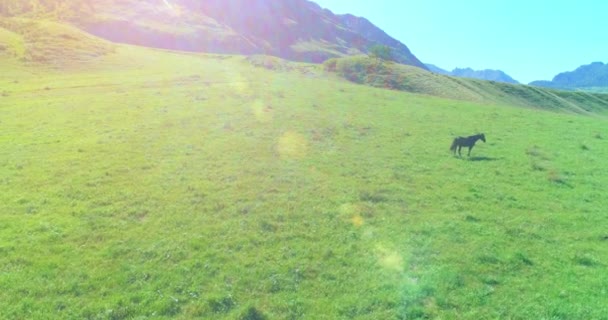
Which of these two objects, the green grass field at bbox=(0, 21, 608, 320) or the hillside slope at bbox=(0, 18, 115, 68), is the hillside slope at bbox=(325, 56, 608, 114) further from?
the hillside slope at bbox=(0, 18, 115, 68)

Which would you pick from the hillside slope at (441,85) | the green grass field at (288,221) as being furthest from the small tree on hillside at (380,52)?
the green grass field at (288,221)

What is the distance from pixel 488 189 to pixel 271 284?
16550 mm

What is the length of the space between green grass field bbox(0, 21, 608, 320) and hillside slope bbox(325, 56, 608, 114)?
48.8 meters

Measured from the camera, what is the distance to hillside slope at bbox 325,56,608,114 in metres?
89.7

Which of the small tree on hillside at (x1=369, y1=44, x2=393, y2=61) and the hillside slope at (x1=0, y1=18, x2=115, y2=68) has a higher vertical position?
the small tree on hillside at (x1=369, y1=44, x2=393, y2=61)

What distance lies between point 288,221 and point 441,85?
82.3 meters

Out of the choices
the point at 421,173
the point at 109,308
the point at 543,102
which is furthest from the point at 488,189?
the point at 543,102

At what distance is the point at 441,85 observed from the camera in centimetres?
9325

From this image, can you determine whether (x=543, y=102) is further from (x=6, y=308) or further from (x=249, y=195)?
(x=6, y=308)

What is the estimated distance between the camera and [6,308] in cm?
1262

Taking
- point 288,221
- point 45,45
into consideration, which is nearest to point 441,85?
point 288,221

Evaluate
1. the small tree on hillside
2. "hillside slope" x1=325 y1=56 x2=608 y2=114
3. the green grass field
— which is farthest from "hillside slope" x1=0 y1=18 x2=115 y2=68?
the small tree on hillside

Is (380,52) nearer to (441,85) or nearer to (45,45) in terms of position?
(441,85)

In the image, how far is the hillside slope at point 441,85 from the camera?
8969 centimetres
